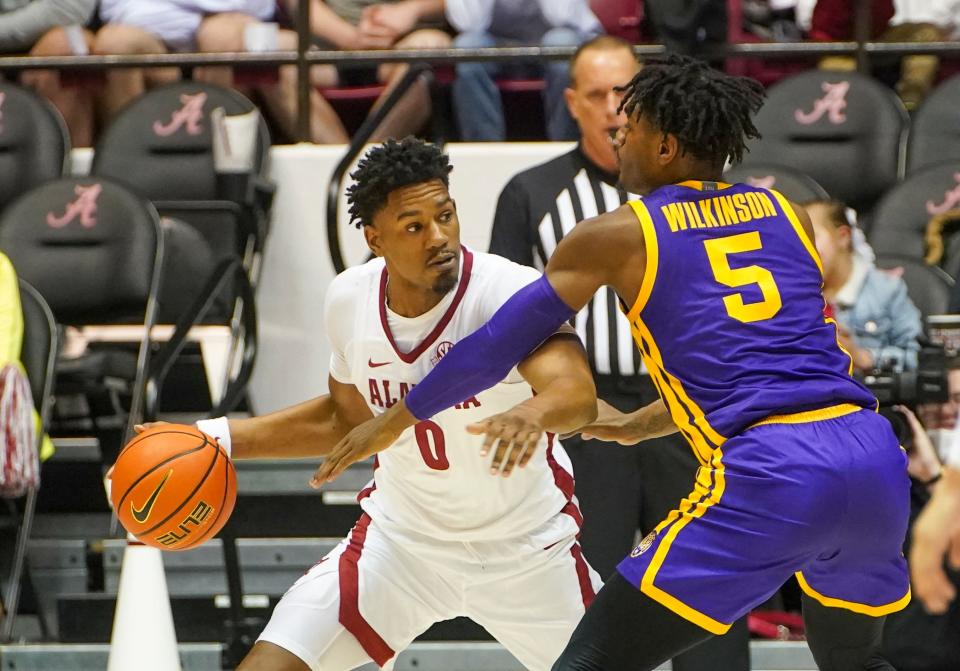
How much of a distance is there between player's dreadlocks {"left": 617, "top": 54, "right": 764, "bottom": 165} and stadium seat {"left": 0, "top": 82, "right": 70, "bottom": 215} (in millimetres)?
4538

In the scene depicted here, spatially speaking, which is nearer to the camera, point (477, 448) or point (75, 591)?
point (477, 448)

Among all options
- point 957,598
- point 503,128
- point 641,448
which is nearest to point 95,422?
point 503,128

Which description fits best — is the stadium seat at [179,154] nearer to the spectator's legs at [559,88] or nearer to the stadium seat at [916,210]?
the spectator's legs at [559,88]

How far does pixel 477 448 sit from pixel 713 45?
3.75m

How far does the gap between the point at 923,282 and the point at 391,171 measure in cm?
312

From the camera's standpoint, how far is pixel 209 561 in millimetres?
6238

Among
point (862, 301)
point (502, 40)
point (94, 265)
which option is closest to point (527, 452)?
point (862, 301)

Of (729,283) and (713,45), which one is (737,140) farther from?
(713,45)

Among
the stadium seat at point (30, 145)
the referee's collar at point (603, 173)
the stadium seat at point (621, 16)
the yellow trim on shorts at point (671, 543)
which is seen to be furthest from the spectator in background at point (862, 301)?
the stadium seat at point (30, 145)

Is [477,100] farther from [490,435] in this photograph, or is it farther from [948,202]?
[490,435]

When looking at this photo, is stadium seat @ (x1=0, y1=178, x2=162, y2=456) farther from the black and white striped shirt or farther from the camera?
the camera

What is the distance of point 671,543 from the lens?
3330 mm

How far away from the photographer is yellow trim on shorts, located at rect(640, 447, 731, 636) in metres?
3.29

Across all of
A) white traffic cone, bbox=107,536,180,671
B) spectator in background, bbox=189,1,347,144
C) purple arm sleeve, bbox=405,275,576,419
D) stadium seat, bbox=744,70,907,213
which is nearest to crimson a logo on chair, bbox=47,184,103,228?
spectator in background, bbox=189,1,347,144
